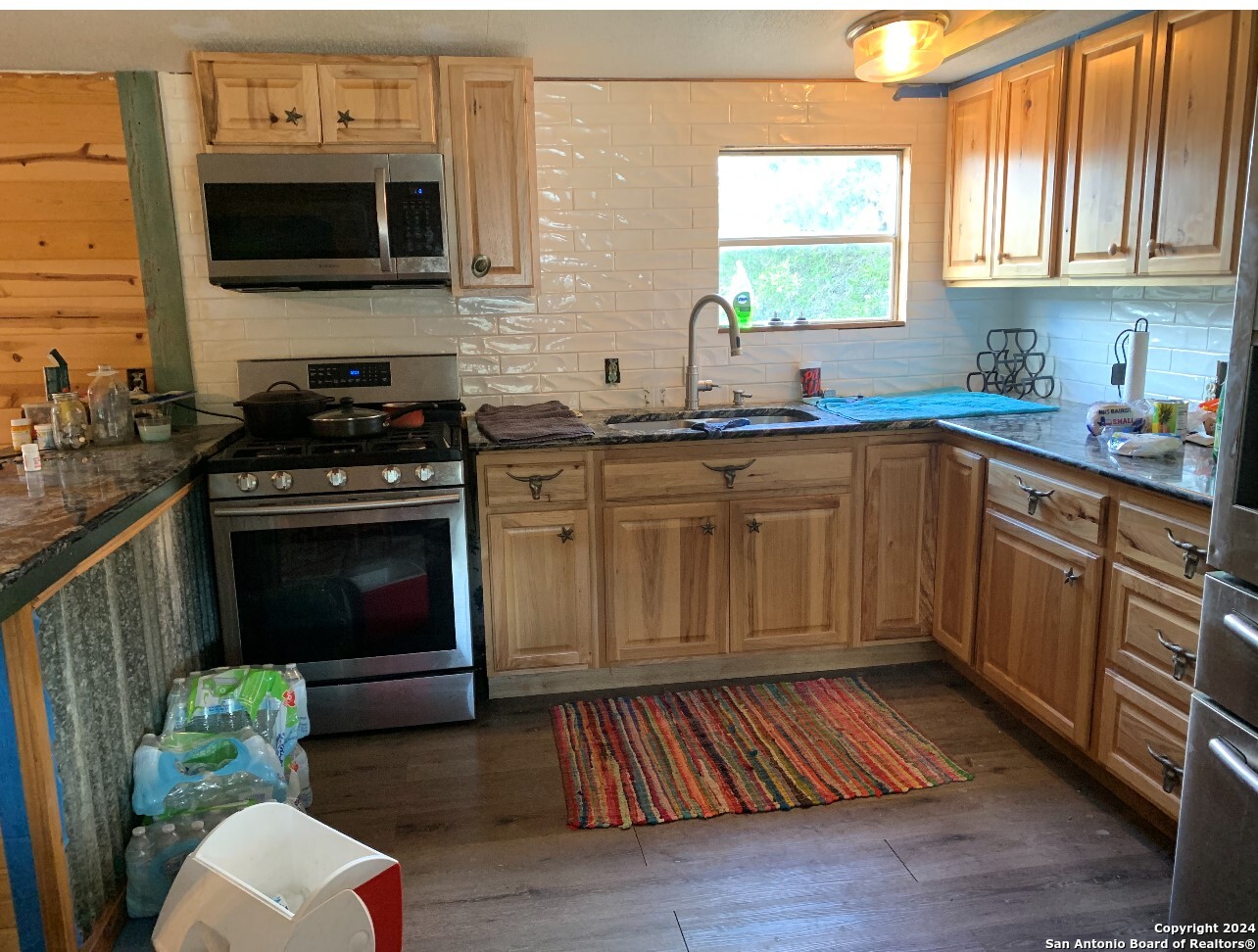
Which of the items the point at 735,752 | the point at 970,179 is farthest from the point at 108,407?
the point at 970,179

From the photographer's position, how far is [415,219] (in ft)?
9.86

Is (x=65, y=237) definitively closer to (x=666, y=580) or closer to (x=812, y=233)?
(x=666, y=580)

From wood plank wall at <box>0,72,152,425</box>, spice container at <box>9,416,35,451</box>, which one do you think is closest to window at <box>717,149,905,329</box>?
wood plank wall at <box>0,72,152,425</box>

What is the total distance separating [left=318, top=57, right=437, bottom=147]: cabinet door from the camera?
2.95 meters

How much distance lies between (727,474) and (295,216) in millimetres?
1625

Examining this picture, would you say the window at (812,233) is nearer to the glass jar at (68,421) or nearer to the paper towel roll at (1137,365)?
the paper towel roll at (1137,365)

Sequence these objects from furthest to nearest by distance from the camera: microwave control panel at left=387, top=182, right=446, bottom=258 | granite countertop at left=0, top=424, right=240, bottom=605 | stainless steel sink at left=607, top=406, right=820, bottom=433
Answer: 1. stainless steel sink at left=607, top=406, right=820, bottom=433
2. microwave control panel at left=387, top=182, right=446, bottom=258
3. granite countertop at left=0, top=424, right=240, bottom=605

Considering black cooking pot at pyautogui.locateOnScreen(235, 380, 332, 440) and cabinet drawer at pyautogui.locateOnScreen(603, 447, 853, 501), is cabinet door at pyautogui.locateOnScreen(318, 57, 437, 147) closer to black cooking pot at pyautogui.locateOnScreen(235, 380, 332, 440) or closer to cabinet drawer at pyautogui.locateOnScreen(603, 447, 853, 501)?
black cooking pot at pyautogui.locateOnScreen(235, 380, 332, 440)

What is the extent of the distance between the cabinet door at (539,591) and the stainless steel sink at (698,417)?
0.53 meters

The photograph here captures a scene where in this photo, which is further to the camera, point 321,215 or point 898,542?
point 898,542

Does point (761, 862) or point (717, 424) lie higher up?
→ point (717, 424)

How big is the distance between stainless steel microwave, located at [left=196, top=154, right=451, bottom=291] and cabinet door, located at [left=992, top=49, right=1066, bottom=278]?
76.6 inches

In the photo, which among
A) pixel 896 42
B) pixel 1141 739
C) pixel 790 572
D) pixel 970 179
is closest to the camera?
pixel 1141 739

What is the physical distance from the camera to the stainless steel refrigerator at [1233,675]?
1.60 metres
